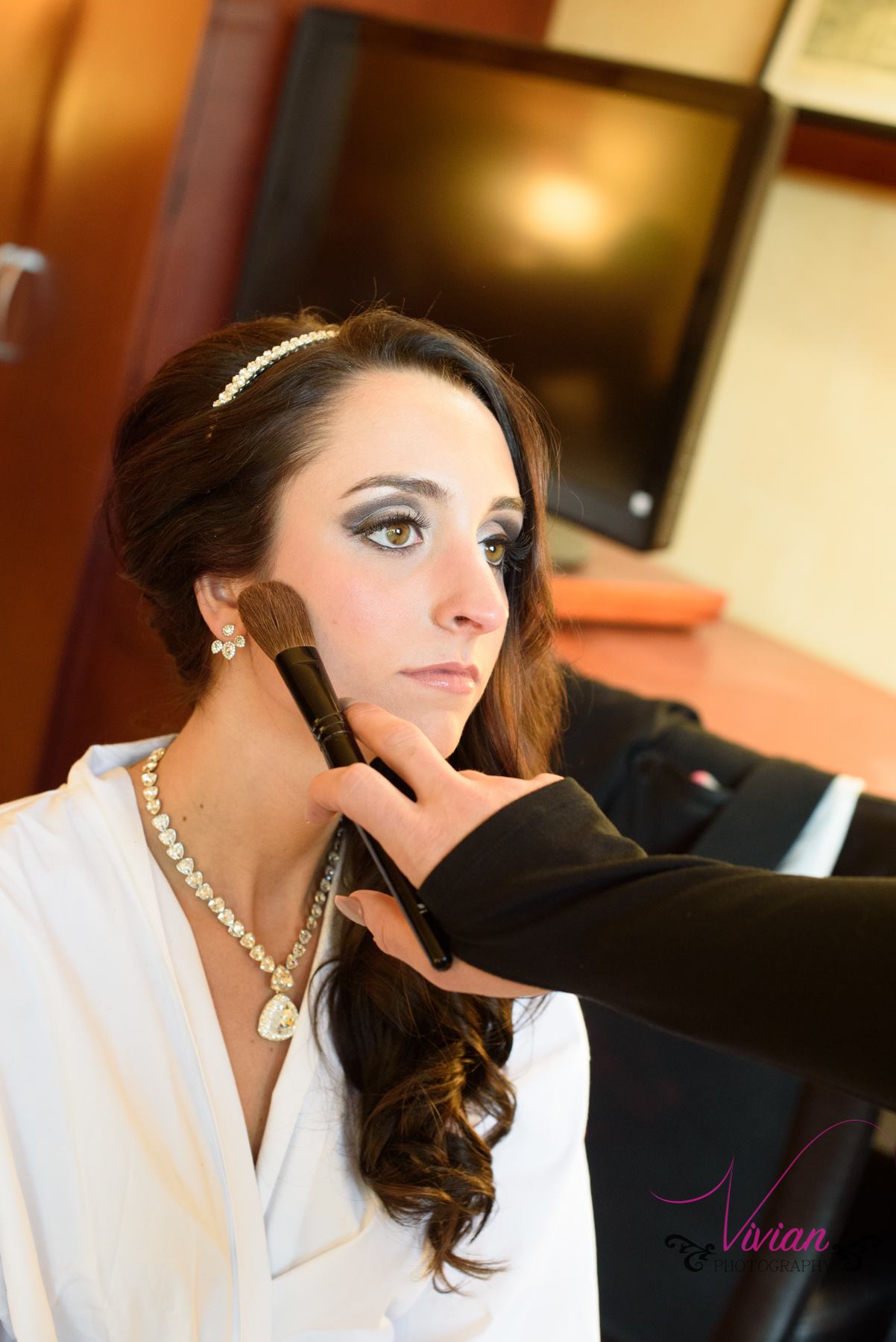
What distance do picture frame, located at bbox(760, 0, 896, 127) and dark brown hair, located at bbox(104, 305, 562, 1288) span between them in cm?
84

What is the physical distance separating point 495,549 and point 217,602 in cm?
21

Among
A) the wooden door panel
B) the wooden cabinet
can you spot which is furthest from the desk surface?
the wooden door panel

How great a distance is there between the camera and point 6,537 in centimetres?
193

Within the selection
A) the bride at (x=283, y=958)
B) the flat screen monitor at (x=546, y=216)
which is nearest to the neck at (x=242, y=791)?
the bride at (x=283, y=958)

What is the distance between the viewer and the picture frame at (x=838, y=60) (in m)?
1.61

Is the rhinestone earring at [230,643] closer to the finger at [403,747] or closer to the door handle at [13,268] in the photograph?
the finger at [403,747]

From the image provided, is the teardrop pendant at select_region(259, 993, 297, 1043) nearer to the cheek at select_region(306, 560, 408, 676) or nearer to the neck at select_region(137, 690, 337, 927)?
the neck at select_region(137, 690, 337, 927)

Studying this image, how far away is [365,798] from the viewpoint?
58 cm

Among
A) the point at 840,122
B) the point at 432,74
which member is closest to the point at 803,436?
the point at 840,122

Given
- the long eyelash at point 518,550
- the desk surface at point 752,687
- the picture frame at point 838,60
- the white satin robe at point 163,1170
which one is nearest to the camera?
the white satin robe at point 163,1170

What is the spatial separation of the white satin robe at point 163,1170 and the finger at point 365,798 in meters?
0.33

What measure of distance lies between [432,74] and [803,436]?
67 cm

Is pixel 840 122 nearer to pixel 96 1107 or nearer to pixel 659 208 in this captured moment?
pixel 659 208

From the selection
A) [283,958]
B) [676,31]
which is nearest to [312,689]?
[283,958]
